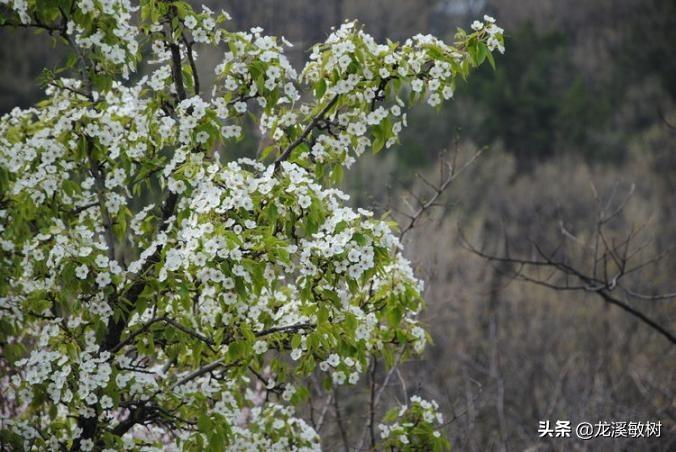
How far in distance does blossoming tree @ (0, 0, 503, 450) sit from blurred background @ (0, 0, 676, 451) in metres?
7.85

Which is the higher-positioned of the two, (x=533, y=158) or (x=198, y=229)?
(x=533, y=158)

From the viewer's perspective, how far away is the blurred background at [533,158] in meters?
14.5

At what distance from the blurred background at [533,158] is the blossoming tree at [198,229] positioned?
7.85 m

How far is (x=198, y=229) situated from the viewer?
2963 mm

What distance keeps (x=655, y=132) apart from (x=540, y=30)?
5098mm

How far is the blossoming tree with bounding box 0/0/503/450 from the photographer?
122 inches

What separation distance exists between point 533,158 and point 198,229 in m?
23.6

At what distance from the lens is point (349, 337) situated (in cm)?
331

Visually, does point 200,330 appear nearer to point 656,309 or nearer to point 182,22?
point 182,22

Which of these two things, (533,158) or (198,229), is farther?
(533,158)

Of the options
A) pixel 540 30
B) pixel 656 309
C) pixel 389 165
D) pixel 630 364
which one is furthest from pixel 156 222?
pixel 540 30

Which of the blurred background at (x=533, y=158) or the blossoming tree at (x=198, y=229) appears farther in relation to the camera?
the blurred background at (x=533, y=158)

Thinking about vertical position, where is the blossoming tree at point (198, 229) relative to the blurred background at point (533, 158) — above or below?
below

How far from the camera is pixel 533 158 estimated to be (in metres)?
25.6
